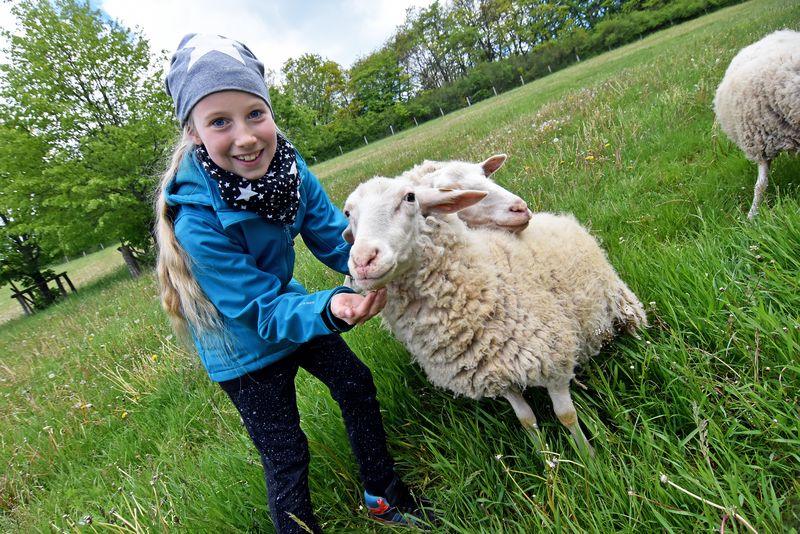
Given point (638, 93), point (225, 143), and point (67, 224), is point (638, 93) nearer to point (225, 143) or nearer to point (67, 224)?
point (225, 143)

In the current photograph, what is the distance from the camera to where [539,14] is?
2197 inches

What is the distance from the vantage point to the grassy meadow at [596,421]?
1497 mm

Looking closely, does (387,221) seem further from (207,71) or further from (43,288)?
(43,288)

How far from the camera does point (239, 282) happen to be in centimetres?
174

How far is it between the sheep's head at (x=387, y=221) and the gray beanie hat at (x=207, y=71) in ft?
2.28

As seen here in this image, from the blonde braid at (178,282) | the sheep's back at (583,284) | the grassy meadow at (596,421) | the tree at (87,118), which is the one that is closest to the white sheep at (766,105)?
the grassy meadow at (596,421)

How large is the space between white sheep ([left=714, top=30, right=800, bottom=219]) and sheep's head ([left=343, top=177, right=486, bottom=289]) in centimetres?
A: 244

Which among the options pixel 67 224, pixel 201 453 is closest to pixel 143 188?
pixel 67 224

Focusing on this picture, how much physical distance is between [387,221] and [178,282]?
3.17ft

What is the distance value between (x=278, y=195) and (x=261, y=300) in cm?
51

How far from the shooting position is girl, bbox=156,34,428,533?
1.73 metres

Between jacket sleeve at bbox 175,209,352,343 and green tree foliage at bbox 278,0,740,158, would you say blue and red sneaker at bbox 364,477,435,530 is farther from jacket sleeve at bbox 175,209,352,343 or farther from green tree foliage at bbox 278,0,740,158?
green tree foliage at bbox 278,0,740,158

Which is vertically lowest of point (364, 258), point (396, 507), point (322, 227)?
point (396, 507)

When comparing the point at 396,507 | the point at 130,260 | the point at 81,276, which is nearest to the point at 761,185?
the point at 396,507
